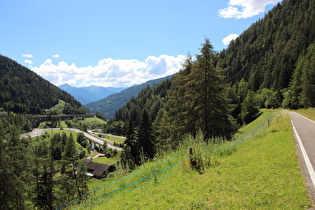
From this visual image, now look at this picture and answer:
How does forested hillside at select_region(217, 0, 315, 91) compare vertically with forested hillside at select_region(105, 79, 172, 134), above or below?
above

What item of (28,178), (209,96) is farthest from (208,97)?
(28,178)

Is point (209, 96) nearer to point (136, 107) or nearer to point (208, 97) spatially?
point (208, 97)

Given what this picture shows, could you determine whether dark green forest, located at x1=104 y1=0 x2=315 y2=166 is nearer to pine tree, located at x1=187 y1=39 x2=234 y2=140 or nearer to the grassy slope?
pine tree, located at x1=187 y1=39 x2=234 y2=140

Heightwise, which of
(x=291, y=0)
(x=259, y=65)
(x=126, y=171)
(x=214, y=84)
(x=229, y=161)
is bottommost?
(x=126, y=171)

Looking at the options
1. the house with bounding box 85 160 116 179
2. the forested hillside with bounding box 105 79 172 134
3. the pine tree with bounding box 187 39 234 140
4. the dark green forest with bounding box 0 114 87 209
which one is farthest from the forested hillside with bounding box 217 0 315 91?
the dark green forest with bounding box 0 114 87 209

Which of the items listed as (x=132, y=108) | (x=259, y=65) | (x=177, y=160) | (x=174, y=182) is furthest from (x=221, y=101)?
(x=132, y=108)

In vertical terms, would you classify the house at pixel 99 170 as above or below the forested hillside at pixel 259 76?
below

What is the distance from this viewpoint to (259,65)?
12056 centimetres

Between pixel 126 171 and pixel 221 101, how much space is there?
46.5ft

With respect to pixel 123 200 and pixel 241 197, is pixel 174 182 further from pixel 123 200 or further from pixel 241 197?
pixel 241 197

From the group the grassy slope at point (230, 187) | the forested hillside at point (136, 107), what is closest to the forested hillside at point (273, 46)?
the forested hillside at point (136, 107)

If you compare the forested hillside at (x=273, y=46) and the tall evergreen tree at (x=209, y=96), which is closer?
the tall evergreen tree at (x=209, y=96)

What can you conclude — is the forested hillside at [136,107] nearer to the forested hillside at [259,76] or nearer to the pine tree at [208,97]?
the forested hillside at [259,76]

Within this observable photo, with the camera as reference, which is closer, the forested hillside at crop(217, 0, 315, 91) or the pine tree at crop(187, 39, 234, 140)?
the pine tree at crop(187, 39, 234, 140)
